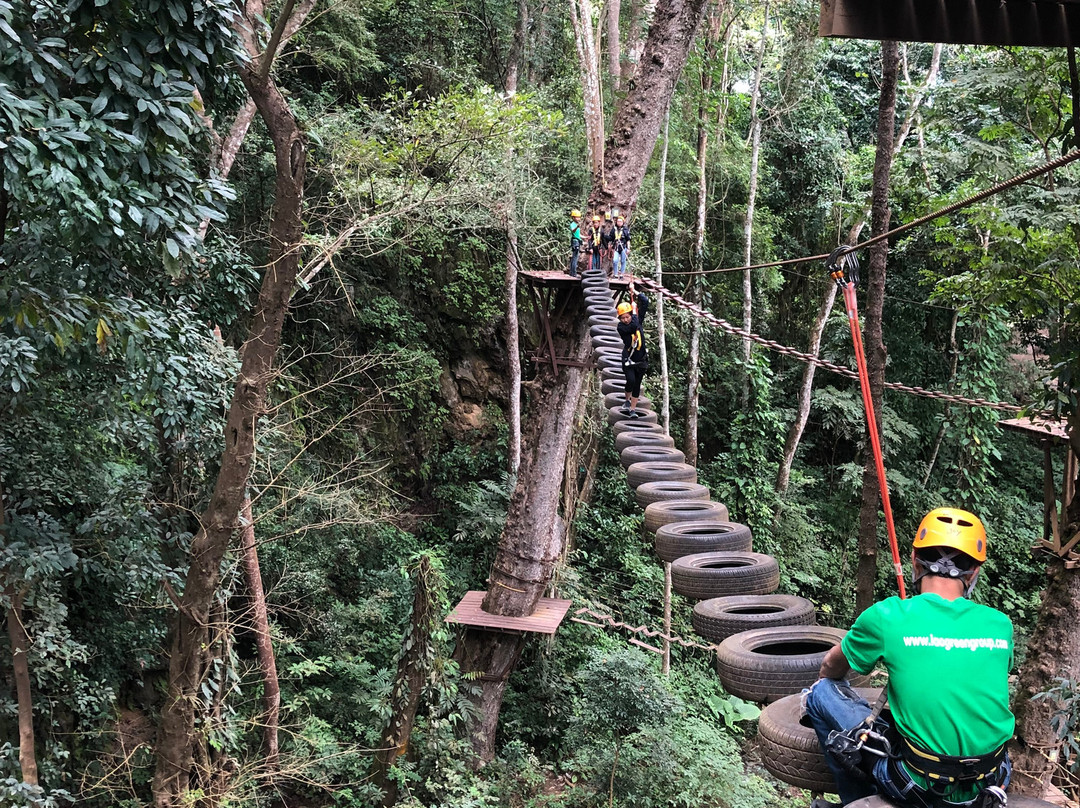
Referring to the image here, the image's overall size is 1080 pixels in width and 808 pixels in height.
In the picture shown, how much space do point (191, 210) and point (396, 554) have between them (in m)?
5.98

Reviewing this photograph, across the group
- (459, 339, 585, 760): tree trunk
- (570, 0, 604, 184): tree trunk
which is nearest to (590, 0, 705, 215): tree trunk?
(459, 339, 585, 760): tree trunk

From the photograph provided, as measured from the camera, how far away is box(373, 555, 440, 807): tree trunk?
5641mm

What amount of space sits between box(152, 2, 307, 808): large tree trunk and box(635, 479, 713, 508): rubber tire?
8.14 ft

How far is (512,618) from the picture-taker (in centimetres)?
586

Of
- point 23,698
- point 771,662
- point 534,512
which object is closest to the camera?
point 771,662

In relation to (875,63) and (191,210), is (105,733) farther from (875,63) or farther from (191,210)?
(875,63)

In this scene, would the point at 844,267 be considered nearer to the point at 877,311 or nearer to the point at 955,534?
the point at 955,534

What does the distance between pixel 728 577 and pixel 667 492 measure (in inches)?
50.5

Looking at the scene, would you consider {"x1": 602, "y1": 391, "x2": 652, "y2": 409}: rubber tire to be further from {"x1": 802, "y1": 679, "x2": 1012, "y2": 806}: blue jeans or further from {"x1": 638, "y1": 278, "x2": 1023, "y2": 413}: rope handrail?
{"x1": 802, "y1": 679, "x2": 1012, "y2": 806}: blue jeans

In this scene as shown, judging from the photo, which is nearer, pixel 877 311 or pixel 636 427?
pixel 636 427

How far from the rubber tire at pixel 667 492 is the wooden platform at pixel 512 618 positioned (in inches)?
53.7

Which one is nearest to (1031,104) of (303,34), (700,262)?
(700,262)

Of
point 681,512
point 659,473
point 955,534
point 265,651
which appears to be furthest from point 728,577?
point 265,651

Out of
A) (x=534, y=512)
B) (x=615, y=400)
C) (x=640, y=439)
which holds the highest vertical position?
(x=615, y=400)
